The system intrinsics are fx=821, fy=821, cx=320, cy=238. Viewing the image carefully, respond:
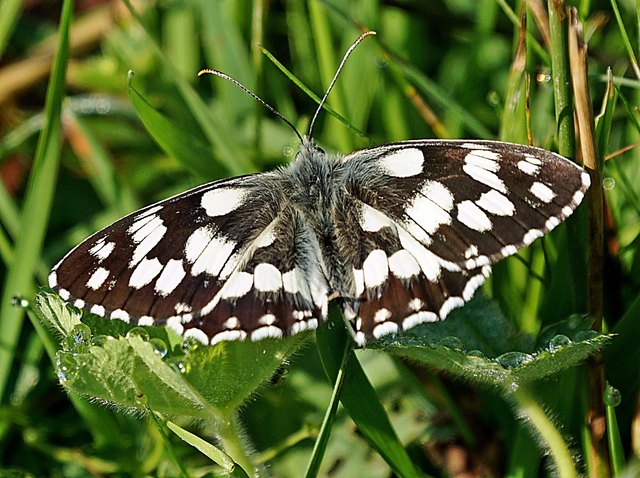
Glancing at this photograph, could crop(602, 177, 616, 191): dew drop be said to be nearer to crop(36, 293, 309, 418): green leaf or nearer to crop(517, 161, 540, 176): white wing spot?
crop(517, 161, 540, 176): white wing spot

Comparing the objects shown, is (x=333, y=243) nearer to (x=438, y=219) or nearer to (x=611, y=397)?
(x=438, y=219)

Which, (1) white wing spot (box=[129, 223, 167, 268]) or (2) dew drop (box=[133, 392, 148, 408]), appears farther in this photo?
(1) white wing spot (box=[129, 223, 167, 268])

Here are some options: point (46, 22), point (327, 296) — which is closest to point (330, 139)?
point (327, 296)

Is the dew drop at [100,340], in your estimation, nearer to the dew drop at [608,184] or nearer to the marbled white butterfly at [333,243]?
the marbled white butterfly at [333,243]

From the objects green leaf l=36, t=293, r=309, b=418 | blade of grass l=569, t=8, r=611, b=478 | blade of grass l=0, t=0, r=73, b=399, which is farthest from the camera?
blade of grass l=0, t=0, r=73, b=399

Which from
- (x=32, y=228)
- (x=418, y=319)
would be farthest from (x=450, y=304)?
(x=32, y=228)

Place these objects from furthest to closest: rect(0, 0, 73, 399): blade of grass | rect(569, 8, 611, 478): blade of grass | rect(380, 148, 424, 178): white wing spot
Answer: rect(0, 0, 73, 399): blade of grass < rect(380, 148, 424, 178): white wing spot < rect(569, 8, 611, 478): blade of grass

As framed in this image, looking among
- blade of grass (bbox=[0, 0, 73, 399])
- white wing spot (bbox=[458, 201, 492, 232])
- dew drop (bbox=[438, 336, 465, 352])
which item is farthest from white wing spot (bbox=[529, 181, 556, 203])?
blade of grass (bbox=[0, 0, 73, 399])

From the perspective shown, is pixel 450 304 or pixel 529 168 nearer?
pixel 450 304
